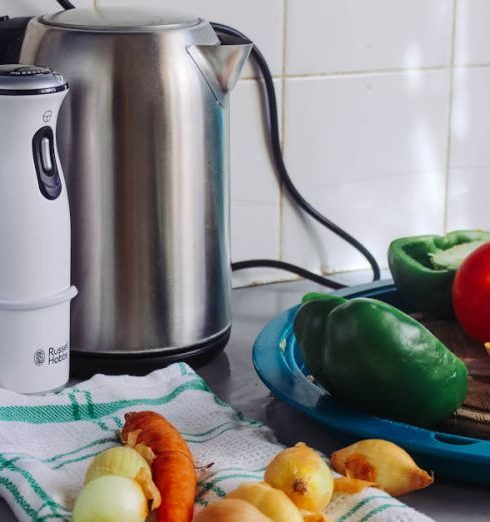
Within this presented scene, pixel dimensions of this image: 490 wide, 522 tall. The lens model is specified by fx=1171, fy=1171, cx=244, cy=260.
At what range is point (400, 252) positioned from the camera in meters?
1.13

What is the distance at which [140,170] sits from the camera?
94cm

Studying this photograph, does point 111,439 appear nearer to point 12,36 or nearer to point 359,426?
point 359,426

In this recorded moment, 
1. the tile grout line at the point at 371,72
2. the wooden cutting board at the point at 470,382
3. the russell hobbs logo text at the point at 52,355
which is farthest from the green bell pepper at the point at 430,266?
the russell hobbs logo text at the point at 52,355

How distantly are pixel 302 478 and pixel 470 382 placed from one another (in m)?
0.25

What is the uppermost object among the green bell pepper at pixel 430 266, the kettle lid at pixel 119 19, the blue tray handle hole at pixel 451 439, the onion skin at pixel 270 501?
the kettle lid at pixel 119 19

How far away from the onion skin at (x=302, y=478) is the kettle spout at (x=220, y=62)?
345mm

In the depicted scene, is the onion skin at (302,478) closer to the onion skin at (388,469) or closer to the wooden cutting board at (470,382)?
the onion skin at (388,469)

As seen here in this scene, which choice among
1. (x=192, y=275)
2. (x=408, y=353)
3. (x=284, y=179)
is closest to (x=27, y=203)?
(x=192, y=275)

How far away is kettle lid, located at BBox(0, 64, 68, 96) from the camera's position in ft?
2.82

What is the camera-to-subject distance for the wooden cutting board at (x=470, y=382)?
33.8 inches

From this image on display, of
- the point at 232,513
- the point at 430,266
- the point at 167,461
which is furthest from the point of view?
the point at 430,266

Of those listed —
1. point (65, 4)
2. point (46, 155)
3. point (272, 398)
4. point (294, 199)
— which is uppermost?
point (65, 4)

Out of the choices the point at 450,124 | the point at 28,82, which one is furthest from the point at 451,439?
the point at 450,124

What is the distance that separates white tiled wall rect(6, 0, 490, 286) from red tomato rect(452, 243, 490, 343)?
0.29 metres
